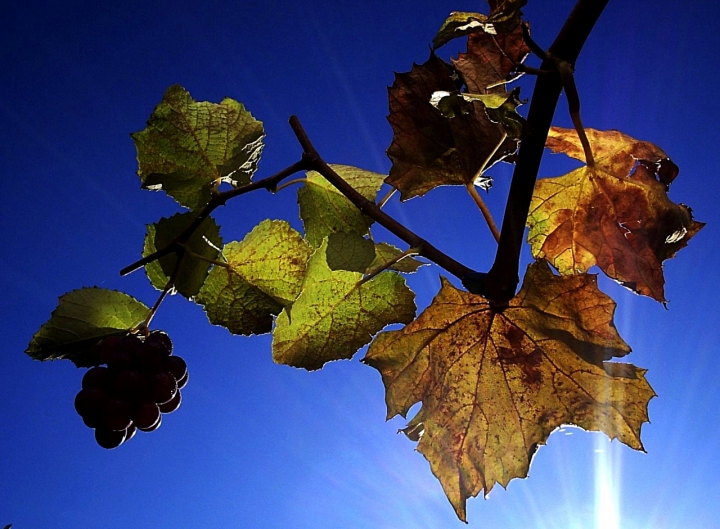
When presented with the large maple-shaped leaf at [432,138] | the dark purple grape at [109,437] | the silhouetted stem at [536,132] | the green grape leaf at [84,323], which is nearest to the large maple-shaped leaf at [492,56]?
the large maple-shaped leaf at [432,138]

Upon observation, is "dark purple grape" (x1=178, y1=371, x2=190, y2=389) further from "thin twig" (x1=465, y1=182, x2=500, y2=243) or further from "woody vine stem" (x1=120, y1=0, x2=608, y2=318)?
"thin twig" (x1=465, y1=182, x2=500, y2=243)

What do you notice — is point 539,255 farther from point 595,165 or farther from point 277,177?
point 277,177

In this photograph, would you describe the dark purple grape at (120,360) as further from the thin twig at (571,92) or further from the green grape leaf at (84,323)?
the thin twig at (571,92)

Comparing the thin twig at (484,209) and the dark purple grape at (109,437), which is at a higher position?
the thin twig at (484,209)

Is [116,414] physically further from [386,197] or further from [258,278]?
[386,197]

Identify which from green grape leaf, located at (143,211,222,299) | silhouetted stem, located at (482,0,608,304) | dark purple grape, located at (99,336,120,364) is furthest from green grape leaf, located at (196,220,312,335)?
→ silhouetted stem, located at (482,0,608,304)

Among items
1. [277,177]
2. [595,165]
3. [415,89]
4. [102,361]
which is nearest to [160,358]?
[102,361]

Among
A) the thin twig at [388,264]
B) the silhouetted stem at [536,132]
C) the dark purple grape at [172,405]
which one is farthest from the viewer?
the dark purple grape at [172,405]
